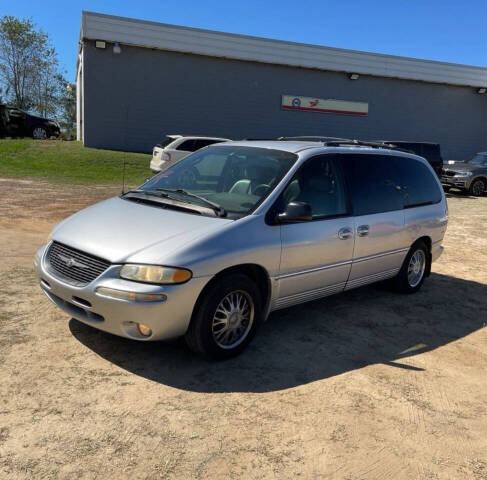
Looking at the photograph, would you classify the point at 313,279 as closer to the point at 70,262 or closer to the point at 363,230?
the point at 363,230

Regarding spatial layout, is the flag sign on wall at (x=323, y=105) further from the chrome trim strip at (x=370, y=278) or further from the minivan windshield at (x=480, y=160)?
the chrome trim strip at (x=370, y=278)

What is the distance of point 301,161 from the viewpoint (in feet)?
14.7

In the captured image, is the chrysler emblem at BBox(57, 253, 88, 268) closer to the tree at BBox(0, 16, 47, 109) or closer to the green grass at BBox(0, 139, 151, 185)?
the green grass at BBox(0, 139, 151, 185)

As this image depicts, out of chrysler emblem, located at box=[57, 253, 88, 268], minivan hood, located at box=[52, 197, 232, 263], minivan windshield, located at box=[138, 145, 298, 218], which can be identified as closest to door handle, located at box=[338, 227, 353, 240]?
minivan windshield, located at box=[138, 145, 298, 218]

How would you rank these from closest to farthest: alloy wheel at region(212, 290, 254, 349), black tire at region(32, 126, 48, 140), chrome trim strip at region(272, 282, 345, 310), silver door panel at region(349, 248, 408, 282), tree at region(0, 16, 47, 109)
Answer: alloy wheel at region(212, 290, 254, 349)
chrome trim strip at region(272, 282, 345, 310)
silver door panel at region(349, 248, 408, 282)
black tire at region(32, 126, 48, 140)
tree at region(0, 16, 47, 109)

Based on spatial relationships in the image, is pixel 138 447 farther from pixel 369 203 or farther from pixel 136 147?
pixel 136 147

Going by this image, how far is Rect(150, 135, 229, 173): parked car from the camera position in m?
15.6

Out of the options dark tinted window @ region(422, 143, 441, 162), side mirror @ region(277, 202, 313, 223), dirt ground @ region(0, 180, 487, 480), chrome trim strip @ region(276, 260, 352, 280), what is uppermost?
dark tinted window @ region(422, 143, 441, 162)

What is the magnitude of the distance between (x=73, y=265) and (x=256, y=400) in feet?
5.48

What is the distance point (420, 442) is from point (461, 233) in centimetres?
850

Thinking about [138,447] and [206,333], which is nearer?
[138,447]

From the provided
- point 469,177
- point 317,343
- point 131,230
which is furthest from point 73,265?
point 469,177

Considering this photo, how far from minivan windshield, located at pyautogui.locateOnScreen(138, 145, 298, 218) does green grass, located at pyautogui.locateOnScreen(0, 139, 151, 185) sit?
1146 cm

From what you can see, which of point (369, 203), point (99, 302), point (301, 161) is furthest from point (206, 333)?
point (369, 203)
